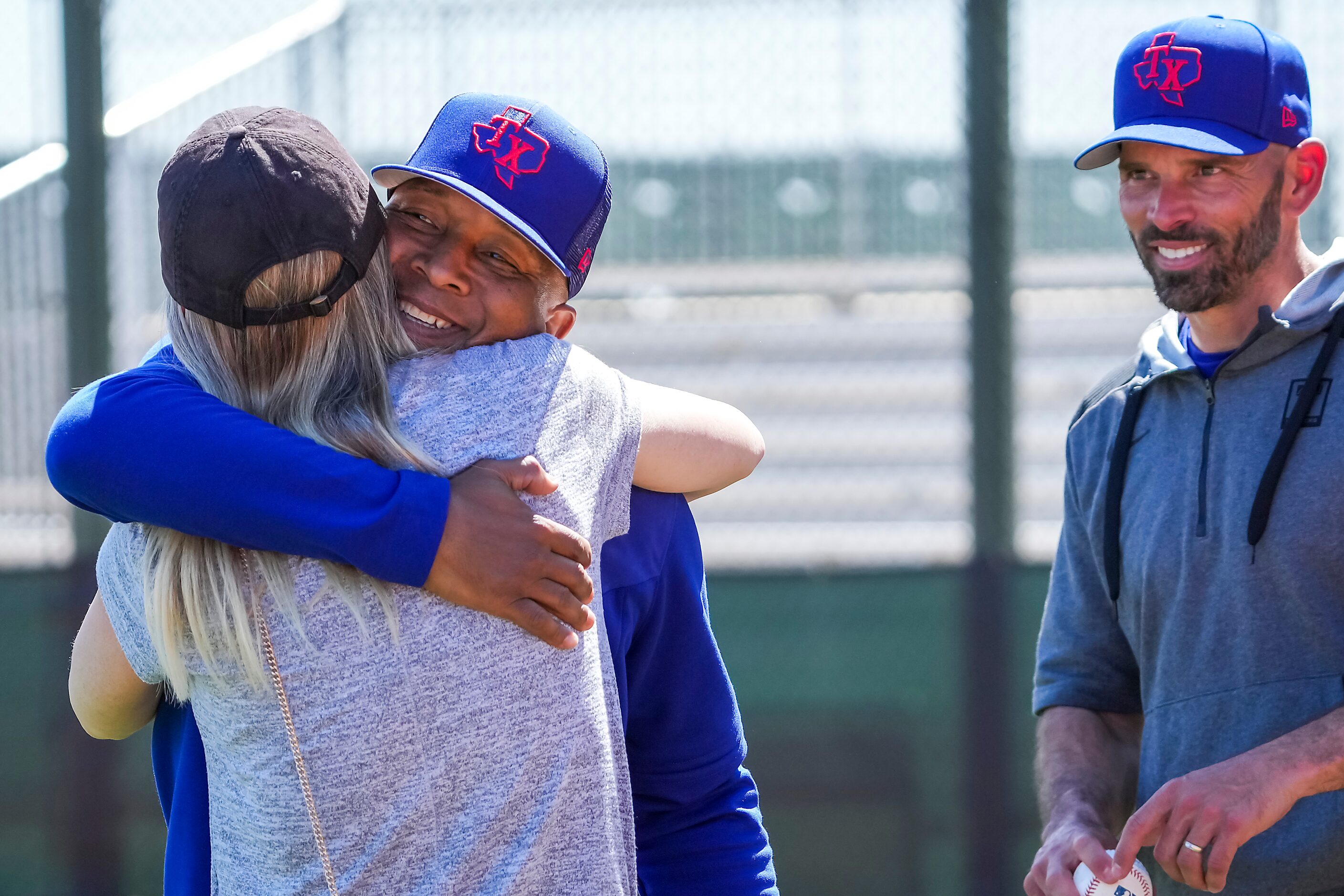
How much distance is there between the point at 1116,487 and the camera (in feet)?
6.86

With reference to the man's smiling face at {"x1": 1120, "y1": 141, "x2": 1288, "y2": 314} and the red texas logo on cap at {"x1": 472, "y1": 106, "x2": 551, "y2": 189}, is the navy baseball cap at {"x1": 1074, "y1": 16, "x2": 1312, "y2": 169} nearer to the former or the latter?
the man's smiling face at {"x1": 1120, "y1": 141, "x2": 1288, "y2": 314}

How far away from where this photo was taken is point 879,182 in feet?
12.1

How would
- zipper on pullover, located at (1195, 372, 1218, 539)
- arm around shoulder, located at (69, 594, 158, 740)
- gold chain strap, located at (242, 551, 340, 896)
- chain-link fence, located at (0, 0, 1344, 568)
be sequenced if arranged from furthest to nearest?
chain-link fence, located at (0, 0, 1344, 568), zipper on pullover, located at (1195, 372, 1218, 539), arm around shoulder, located at (69, 594, 158, 740), gold chain strap, located at (242, 551, 340, 896)

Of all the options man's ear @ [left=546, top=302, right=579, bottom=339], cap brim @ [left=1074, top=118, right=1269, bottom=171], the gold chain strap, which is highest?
cap brim @ [left=1074, top=118, right=1269, bottom=171]

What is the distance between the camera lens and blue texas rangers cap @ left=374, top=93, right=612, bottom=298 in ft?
4.91

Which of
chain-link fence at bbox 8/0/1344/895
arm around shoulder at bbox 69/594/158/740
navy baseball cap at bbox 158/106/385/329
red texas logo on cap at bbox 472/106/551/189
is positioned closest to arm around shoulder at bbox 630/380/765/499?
red texas logo on cap at bbox 472/106/551/189

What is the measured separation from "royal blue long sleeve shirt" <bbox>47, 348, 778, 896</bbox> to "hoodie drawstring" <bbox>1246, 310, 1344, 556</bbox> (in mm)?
802

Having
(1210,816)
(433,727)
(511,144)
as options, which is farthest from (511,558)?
(1210,816)

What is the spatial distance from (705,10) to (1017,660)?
203cm

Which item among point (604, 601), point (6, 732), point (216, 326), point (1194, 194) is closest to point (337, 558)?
point (216, 326)

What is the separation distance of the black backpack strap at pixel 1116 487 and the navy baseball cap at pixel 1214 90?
40 cm

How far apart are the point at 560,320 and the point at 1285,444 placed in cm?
105

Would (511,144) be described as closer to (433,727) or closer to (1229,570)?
(433,727)

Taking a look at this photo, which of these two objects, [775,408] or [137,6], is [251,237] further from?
[137,6]
